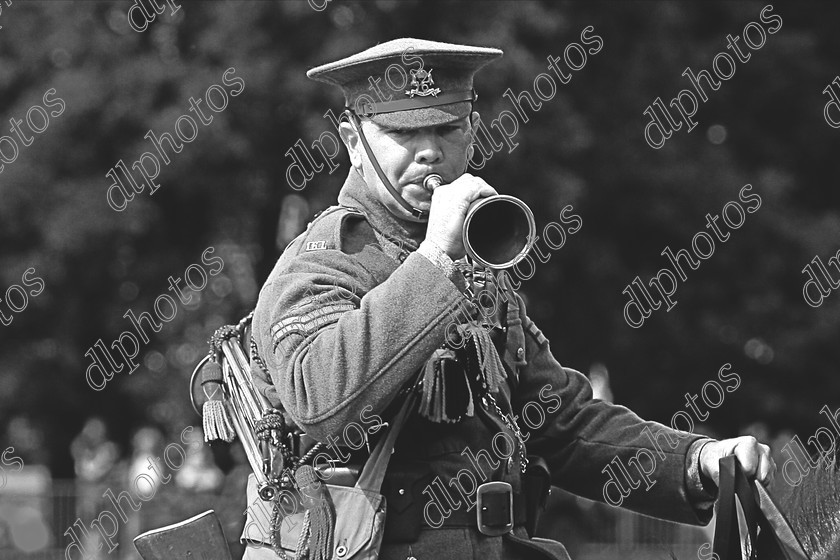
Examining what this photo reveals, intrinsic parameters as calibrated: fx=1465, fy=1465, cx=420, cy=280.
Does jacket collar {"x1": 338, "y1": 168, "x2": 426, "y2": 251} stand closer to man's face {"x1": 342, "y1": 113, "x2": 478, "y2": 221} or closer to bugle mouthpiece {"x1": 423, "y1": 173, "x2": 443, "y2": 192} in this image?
man's face {"x1": 342, "y1": 113, "x2": 478, "y2": 221}

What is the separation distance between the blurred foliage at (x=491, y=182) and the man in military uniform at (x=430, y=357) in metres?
6.90

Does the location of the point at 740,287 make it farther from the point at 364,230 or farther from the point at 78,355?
the point at 364,230

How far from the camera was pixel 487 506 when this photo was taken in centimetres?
370

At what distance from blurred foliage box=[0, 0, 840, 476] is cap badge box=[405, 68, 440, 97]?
23.0ft

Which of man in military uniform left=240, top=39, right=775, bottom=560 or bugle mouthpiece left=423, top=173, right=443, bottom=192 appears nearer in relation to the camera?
man in military uniform left=240, top=39, right=775, bottom=560

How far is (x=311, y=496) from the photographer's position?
11.8 ft

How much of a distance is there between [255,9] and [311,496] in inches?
319

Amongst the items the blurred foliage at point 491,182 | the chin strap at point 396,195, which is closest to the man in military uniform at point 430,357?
the chin strap at point 396,195

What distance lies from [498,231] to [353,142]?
0.68 meters

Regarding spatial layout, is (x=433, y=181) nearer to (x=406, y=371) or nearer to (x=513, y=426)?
(x=406, y=371)

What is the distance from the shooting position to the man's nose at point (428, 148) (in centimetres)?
370

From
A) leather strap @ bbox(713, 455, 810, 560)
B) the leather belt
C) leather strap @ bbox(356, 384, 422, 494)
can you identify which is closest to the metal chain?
the leather belt

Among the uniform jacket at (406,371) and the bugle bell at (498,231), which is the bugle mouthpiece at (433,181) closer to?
the uniform jacket at (406,371)

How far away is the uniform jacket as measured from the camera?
3.34m
